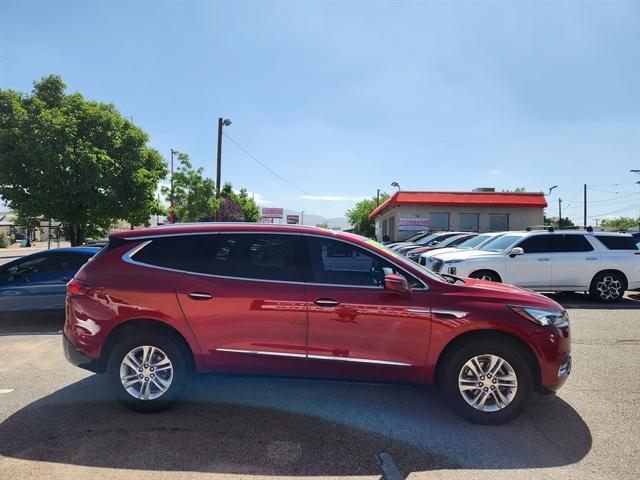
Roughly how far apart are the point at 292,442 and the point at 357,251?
Result: 1.80 m

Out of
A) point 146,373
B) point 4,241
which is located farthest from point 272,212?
point 146,373

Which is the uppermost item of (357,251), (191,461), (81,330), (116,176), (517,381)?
(116,176)

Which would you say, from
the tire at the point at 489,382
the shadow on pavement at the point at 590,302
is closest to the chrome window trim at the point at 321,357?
the tire at the point at 489,382

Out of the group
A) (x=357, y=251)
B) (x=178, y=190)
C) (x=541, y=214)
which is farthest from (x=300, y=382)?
(x=541, y=214)

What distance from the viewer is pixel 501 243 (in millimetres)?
11281

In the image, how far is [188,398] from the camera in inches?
190

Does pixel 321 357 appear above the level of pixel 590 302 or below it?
above

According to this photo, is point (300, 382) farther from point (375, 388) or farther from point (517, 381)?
point (517, 381)

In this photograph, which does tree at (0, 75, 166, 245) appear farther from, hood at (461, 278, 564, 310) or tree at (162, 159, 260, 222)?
hood at (461, 278, 564, 310)

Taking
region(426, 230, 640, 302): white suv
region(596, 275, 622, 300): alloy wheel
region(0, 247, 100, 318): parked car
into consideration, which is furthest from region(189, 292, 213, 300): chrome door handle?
Answer: region(596, 275, 622, 300): alloy wheel

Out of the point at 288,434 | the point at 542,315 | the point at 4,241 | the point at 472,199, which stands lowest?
the point at 288,434

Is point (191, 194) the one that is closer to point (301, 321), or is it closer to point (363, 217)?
point (301, 321)

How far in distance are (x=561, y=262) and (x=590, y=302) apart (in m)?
1.44

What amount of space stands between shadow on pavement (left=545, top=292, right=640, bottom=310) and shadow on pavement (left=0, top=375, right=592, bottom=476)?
22.3 feet
